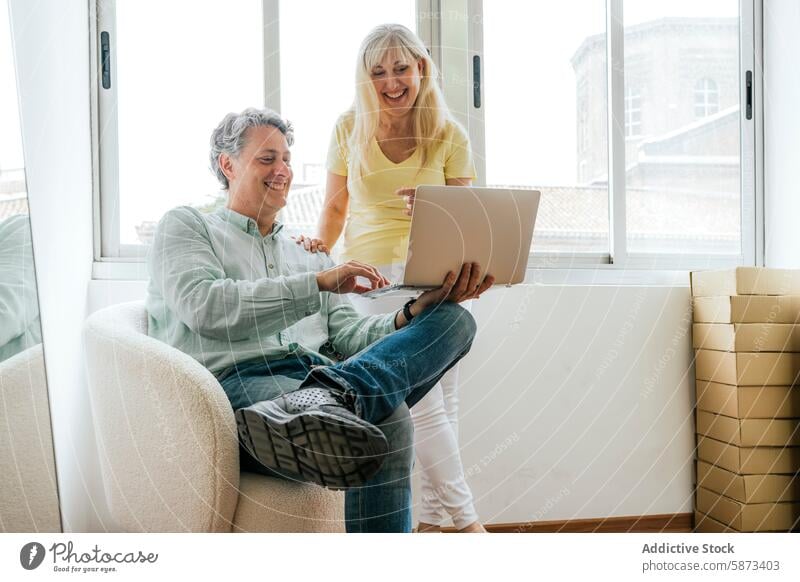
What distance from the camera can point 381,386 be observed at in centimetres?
77

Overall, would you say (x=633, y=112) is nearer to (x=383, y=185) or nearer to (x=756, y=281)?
(x=756, y=281)

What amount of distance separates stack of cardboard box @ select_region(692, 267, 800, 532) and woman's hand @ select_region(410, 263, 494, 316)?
38 cm

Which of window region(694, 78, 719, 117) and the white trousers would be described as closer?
the white trousers

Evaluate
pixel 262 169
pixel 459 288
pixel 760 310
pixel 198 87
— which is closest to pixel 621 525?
pixel 760 310

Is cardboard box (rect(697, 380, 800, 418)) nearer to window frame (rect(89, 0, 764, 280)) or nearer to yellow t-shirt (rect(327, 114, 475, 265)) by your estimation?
window frame (rect(89, 0, 764, 280))

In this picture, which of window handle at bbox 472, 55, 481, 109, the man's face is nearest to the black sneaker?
the man's face

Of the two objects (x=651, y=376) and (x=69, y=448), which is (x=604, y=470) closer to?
(x=651, y=376)

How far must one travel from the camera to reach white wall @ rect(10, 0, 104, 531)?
0.84 metres

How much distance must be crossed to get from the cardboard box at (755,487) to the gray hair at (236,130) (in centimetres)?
73

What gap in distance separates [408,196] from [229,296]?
0.82 feet

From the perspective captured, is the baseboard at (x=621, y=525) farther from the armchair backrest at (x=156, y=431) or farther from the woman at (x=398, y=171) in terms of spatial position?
the armchair backrest at (x=156, y=431)

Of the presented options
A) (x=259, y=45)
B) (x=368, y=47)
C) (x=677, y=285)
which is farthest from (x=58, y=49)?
(x=677, y=285)

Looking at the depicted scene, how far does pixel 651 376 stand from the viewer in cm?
106

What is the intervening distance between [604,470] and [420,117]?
564 millimetres
